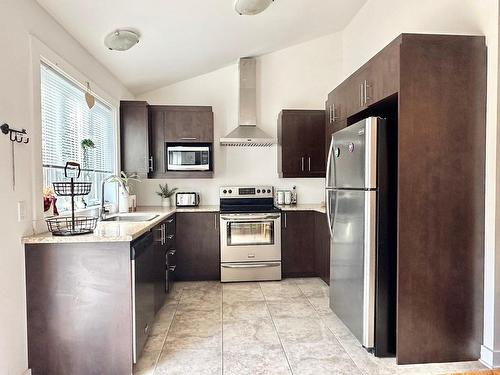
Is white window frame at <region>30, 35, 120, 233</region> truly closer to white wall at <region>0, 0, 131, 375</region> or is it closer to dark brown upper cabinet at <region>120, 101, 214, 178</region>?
white wall at <region>0, 0, 131, 375</region>

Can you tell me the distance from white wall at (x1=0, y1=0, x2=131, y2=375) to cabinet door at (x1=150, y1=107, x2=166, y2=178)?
1963 mm

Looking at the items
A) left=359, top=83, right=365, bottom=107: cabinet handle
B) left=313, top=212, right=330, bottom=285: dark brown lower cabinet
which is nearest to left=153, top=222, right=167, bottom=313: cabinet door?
left=313, top=212, right=330, bottom=285: dark brown lower cabinet

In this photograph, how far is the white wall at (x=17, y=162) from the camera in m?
1.78

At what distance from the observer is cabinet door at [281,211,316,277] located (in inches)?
161

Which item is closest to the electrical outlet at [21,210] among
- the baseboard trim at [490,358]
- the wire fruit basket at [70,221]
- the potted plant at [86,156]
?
the wire fruit basket at [70,221]

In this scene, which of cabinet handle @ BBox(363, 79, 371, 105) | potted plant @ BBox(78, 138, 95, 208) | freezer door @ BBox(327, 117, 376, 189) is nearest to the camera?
freezer door @ BBox(327, 117, 376, 189)

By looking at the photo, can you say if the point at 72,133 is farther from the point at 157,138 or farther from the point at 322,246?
the point at 322,246

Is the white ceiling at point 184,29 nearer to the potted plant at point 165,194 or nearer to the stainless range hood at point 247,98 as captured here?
the stainless range hood at point 247,98

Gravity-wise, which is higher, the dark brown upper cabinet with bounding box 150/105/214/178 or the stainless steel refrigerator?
the dark brown upper cabinet with bounding box 150/105/214/178

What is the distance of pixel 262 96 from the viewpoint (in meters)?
4.61

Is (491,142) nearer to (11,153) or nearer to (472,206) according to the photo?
(472,206)

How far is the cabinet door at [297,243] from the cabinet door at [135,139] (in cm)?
193

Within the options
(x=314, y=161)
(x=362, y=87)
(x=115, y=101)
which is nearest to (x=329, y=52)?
(x=314, y=161)

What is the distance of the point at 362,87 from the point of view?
2.63 m
